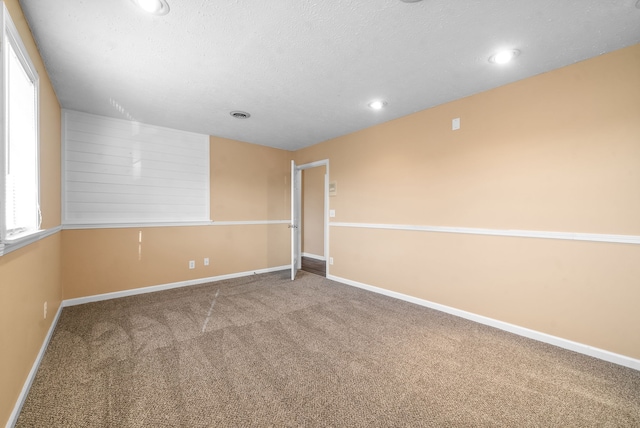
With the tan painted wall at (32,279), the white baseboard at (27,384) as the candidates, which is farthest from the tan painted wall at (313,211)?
the white baseboard at (27,384)

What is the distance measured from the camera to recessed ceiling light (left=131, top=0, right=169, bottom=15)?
62.5 inches

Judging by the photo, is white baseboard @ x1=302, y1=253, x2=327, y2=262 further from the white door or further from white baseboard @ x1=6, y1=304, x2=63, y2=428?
white baseboard @ x1=6, y1=304, x2=63, y2=428

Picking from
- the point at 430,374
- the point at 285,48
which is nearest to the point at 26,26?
the point at 285,48

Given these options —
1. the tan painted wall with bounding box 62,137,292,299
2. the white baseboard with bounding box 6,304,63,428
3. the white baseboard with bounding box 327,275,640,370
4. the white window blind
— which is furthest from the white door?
the white baseboard with bounding box 6,304,63,428

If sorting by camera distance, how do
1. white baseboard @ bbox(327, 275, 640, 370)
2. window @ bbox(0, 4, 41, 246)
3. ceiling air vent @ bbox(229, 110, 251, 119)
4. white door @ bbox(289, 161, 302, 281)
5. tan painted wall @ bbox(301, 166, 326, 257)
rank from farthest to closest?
tan painted wall @ bbox(301, 166, 326, 257), white door @ bbox(289, 161, 302, 281), ceiling air vent @ bbox(229, 110, 251, 119), white baseboard @ bbox(327, 275, 640, 370), window @ bbox(0, 4, 41, 246)

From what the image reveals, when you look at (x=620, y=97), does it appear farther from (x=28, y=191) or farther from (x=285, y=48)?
(x=28, y=191)

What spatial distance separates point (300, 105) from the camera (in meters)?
3.16

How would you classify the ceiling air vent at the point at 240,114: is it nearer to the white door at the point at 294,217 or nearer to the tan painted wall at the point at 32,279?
the white door at the point at 294,217

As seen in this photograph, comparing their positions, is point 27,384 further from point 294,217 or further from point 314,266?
point 314,266

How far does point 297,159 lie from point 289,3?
3768 millimetres

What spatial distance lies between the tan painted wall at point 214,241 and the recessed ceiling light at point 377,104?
8.35ft

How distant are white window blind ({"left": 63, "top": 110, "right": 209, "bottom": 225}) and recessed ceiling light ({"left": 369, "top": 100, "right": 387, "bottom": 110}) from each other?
2.79 m

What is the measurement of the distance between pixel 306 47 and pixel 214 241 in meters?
3.47

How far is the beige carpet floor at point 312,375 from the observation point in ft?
5.09
